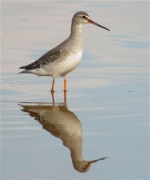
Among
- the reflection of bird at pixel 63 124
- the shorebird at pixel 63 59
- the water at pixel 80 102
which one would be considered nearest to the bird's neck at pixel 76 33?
the shorebird at pixel 63 59

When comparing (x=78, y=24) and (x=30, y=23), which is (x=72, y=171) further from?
(x=30, y=23)

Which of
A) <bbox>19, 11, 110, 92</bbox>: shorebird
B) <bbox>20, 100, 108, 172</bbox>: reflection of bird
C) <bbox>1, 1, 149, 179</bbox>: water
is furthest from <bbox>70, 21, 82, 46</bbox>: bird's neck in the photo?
<bbox>20, 100, 108, 172</bbox>: reflection of bird

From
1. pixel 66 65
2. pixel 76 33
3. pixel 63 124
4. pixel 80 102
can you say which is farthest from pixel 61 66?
pixel 63 124

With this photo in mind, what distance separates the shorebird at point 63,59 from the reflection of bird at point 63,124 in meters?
1.13

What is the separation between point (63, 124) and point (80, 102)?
1221 mm

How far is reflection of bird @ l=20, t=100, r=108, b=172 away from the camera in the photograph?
8.50 m

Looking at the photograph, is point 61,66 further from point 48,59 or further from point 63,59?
point 48,59

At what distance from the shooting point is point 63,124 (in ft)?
32.9

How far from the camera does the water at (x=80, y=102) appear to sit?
8.36 metres

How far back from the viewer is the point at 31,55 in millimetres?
14320

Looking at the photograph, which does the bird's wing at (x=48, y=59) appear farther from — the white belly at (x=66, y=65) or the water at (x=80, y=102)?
the water at (x=80, y=102)

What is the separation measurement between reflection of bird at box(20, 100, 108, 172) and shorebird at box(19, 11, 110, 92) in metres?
1.13

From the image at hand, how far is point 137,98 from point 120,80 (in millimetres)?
1311

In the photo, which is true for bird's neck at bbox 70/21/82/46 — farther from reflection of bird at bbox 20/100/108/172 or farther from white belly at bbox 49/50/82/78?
reflection of bird at bbox 20/100/108/172
